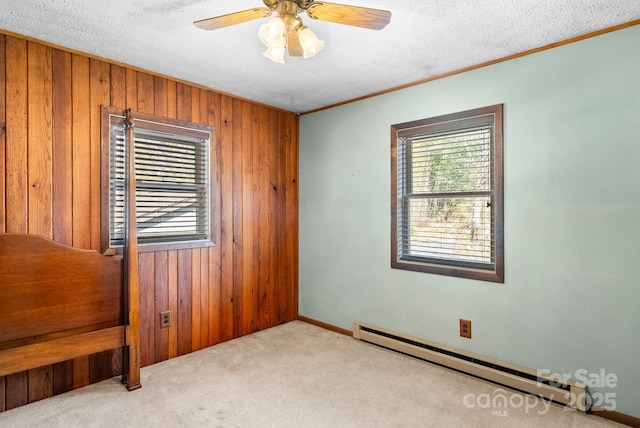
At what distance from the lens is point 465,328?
274 cm

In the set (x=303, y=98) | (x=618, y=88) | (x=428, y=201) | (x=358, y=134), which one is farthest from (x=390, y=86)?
(x=618, y=88)

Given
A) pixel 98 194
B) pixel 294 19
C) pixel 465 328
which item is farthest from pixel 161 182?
pixel 465 328

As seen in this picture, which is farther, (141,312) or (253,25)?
(141,312)

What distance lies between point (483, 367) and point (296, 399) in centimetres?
138

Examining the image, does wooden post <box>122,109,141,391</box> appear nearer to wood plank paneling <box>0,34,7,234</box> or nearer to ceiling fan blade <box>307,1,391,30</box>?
wood plank paneling <box>0,34,7,234</box>

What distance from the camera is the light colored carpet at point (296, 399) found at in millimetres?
2082

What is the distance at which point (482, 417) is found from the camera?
211 centimetres

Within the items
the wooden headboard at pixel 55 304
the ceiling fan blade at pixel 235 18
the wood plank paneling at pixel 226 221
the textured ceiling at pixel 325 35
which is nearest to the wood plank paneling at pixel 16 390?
the wooden headboard at pixel 55 304

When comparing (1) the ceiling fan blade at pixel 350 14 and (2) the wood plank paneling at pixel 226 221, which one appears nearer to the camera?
(1) the ceiling fan blade at pixel 350 14

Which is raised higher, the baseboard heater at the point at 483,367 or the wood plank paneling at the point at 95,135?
the wood plank paneling at the point at 95,135

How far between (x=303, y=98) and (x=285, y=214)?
125cm

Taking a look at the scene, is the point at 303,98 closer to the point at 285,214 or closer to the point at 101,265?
the point at 285,214

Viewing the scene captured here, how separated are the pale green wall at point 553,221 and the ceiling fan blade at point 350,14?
1.40 m

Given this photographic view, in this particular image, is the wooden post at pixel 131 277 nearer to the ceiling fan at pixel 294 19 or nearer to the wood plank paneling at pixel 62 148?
the wood plank paneling at pixel 62 148
